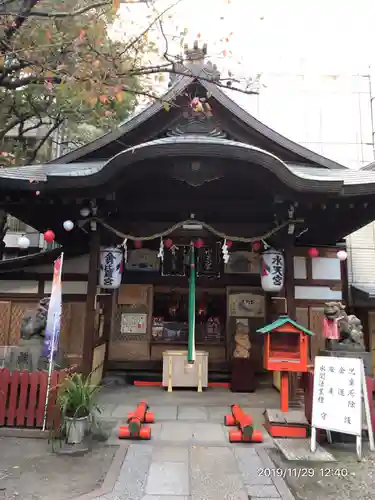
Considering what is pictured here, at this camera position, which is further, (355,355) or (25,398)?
(355,355)

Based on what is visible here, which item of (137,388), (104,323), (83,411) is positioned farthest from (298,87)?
(83,411)

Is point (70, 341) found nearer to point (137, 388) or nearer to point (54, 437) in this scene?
point (137, 388)

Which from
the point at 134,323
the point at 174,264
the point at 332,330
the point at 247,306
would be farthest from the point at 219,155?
the point at 134,323

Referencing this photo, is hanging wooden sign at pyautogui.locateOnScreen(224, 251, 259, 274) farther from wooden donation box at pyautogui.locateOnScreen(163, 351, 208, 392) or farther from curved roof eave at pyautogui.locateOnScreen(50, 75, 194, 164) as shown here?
curved roof eave at pyautogui.locateOnScreen(50, 75, 194, 164)

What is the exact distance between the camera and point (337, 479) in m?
4.69

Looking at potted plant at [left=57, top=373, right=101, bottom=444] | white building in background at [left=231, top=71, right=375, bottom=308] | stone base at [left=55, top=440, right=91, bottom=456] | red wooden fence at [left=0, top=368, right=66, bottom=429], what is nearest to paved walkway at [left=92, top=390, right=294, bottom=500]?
stone base at [left=55, top=440, right=91, bottom=456]

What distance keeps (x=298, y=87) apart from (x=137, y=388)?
11855 millimetres

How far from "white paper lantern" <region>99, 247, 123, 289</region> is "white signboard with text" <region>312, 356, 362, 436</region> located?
417cm

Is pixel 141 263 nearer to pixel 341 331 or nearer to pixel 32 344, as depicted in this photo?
pixel 32 344

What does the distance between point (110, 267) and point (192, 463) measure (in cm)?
401

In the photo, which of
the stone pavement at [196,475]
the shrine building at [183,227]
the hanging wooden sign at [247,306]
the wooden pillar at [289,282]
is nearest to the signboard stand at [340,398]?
the stone pavement at [196,475]

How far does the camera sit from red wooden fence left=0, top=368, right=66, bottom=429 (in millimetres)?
5918

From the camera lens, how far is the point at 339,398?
5555 mm
